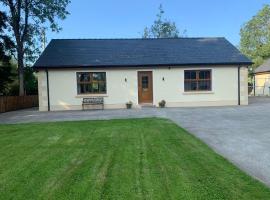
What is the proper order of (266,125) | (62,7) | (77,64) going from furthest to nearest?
(62,7) < (77,64) < (266,125)

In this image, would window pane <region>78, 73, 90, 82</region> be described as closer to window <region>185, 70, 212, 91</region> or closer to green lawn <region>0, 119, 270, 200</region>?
window <region>185, 70, 212, 91</region>

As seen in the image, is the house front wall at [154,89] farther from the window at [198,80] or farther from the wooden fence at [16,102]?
the wooden fence at [16,102]

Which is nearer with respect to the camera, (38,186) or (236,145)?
(38,186)

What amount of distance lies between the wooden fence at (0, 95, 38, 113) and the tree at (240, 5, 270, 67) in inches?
1541

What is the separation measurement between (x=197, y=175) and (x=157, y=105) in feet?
52.0

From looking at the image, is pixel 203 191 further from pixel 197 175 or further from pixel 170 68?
pixel 170 68

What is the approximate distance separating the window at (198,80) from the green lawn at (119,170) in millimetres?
12787

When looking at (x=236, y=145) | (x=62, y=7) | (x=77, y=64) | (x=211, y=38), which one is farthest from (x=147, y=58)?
(x=236, y=145)

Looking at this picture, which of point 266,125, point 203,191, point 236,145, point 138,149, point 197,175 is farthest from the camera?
point 266,125

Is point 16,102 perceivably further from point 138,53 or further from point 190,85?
point 190,85

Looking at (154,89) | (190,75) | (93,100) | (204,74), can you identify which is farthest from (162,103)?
(93,100)

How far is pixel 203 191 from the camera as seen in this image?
4484mm

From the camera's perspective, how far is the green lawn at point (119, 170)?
14.7ft

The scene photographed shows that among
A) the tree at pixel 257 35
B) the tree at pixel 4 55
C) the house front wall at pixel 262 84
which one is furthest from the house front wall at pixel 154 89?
the tree at pixel 257 35
